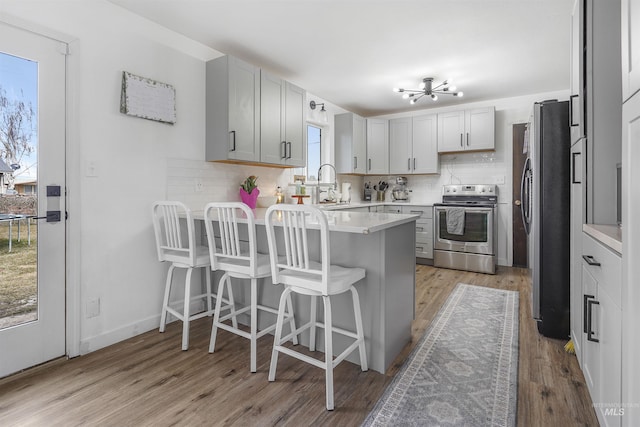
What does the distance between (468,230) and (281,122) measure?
293 centimetres

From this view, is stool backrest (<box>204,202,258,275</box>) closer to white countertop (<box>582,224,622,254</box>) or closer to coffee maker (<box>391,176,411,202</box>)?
white countertop (<box>582,224,622,254</box>)

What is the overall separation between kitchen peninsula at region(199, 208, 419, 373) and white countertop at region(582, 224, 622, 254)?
2.97 ft

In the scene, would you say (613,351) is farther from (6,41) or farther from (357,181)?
(357,181)

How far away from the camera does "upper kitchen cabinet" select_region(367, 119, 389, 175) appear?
17.5 ft

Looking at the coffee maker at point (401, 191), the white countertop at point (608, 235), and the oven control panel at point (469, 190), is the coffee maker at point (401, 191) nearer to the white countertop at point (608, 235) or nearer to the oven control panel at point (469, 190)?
the oven control panel at point (469, 190)

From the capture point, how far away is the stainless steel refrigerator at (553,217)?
7.88ft

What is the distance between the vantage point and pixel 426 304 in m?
3.18

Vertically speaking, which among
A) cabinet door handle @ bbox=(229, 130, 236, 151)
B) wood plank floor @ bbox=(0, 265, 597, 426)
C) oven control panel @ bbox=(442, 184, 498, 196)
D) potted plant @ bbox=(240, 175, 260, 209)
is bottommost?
wood plank floor @ bbox=(0, 265, 597, 426)

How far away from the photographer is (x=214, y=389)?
71.4 inches

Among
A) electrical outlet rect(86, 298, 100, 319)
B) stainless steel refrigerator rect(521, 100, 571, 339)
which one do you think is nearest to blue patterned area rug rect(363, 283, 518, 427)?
stainless steel refrigerator rect(521, 100, 571, 339)

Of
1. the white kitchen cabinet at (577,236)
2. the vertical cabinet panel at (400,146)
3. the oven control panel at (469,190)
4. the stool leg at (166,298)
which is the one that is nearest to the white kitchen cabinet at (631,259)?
the white kitchen cabinet at (577,236)

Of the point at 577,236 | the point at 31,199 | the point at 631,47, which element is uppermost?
the point at 631,47

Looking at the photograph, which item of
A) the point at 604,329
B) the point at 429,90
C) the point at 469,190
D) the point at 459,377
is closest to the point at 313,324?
the point at 459,377

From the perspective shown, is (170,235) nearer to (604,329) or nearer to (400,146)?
(604,329)
